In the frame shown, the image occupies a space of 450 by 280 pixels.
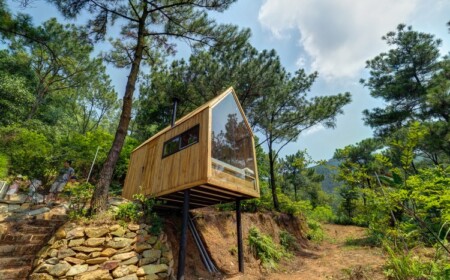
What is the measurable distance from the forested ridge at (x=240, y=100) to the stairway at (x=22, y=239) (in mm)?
1177

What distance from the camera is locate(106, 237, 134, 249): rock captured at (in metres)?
5.52

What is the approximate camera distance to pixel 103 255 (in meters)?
5.32

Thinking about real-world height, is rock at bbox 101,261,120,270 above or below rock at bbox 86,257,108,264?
below

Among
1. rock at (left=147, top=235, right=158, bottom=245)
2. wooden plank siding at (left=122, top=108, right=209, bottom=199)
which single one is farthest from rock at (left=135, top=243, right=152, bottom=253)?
wooden plank siding at (left=122, top=108, right=209, bottom=199)

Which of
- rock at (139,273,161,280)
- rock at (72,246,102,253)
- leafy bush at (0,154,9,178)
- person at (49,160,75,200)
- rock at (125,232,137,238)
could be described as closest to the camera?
rock at (72,246,102,253)

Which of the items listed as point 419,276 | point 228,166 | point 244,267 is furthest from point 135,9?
point 419,276

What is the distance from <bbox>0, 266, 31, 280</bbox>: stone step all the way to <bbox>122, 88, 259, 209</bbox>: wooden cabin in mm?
3170

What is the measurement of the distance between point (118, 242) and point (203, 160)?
2.88 m

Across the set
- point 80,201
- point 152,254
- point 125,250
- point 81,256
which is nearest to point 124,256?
point 125,250

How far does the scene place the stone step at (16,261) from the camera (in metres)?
4.98

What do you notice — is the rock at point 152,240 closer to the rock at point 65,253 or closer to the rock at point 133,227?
the rock at point 133,227

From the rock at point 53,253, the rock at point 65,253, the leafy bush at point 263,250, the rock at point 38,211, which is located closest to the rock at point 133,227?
the rock at point 65,253

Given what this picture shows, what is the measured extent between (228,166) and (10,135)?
40.5 feet

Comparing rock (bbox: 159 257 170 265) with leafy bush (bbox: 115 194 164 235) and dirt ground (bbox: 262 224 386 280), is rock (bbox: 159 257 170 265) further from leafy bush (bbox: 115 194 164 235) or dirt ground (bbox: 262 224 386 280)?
dirt ground (bbox: 262 224 386 280)
